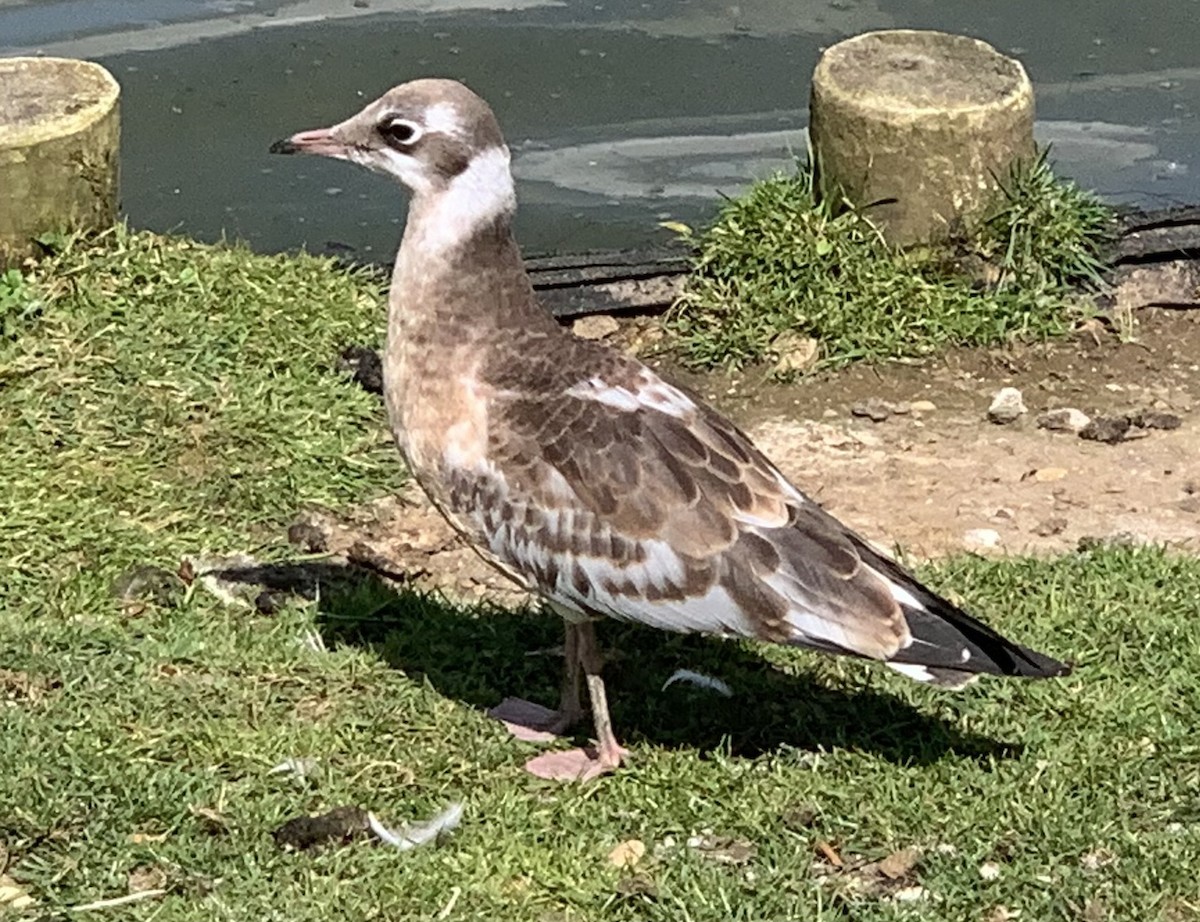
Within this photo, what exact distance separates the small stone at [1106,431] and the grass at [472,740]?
0.87m

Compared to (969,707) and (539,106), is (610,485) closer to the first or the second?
(969,707)

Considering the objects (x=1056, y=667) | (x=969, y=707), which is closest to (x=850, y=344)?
(x=969, y=707)

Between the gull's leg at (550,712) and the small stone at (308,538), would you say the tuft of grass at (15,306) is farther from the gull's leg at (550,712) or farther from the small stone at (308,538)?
the gull's leg at (550,712)

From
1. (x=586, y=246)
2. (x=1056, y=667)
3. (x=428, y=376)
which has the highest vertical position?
(x=428, y=376)

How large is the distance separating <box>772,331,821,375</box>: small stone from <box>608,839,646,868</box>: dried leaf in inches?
117

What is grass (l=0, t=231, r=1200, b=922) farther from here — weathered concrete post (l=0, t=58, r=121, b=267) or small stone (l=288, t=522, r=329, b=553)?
weathered concrete post (l=0, t=58, r=121, b=267)

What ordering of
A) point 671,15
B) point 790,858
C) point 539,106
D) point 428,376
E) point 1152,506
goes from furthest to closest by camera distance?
point 671,15
point 539,106
point 1152,506
point 428,376
point 790,858

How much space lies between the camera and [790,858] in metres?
4.78

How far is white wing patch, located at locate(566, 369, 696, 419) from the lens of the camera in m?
5.04

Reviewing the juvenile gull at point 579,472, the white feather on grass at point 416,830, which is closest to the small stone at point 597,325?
the juvenile gull at point 579,472

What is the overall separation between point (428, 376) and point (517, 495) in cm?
38

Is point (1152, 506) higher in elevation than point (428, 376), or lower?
lower

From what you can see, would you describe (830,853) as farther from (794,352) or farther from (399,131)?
(794,352)

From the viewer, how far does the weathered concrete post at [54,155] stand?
729cm
